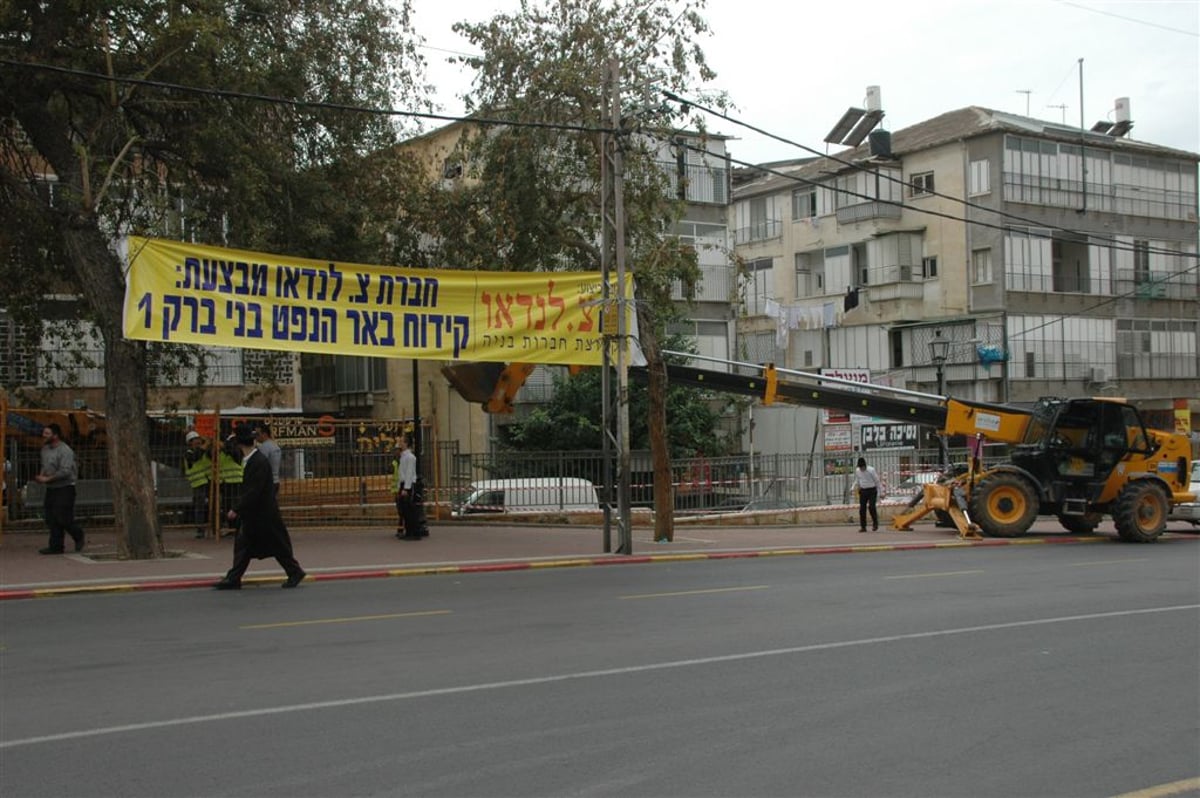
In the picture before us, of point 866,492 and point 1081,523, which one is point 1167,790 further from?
point 866,492

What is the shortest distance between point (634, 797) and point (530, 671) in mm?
3278

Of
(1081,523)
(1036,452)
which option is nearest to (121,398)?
(1036,452)

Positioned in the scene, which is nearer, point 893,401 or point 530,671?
point 530,671

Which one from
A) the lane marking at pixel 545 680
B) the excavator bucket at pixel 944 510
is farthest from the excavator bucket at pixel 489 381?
the lane marking at pixel 545 680

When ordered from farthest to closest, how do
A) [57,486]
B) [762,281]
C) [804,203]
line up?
1. [762,281]
2. [804,203]
3. [57,486]

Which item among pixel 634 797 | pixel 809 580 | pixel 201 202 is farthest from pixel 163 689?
pixel 201 202

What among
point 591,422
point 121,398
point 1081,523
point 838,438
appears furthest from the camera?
point 838,438

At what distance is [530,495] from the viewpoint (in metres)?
27.2

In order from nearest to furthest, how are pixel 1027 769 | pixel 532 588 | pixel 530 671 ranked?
1. pixel 1027 769
2. pixel 530 671
3. pixel 532 588

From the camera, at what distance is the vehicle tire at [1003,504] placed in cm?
2294

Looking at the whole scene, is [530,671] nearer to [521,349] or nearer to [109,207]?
[521,349]

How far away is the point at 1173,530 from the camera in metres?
27.0

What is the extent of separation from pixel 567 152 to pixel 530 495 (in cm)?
872

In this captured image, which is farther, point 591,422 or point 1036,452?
point 591,422
